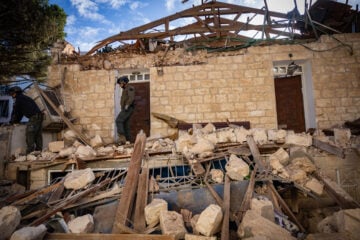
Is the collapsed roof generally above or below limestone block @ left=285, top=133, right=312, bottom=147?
above

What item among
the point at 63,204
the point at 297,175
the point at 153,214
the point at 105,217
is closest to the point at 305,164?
the point at 297,175

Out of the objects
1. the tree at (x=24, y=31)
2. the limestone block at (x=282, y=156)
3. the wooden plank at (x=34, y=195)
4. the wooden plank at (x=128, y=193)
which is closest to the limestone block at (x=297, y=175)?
the limestone block at (x=282, y=156)

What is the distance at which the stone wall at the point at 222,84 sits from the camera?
6969 millimetres

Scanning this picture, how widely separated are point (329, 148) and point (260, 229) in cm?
319

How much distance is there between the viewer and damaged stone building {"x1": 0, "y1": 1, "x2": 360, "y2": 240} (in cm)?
334

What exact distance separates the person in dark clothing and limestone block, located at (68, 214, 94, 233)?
380 centimetres

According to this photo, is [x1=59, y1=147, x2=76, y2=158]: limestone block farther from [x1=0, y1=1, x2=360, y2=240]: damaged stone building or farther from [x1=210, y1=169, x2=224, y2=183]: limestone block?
[x1=210, y1=169, x2=224, y2=183]: limestone block

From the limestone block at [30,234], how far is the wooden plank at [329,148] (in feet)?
17.5

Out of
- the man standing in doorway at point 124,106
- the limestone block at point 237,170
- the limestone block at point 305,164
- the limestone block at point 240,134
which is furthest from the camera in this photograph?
the man standing in doorway at point 124,106

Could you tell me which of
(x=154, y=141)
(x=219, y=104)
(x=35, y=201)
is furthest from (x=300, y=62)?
(x=35, y=201)

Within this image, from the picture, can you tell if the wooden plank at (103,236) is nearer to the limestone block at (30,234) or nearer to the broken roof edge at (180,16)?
the limestone block at (30,234)

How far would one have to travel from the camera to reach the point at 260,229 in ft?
9.32

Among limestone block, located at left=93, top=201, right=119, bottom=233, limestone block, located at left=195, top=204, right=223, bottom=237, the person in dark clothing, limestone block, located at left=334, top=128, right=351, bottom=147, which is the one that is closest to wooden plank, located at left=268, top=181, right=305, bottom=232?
limestone block, located at left=195, top=204, right=223, bottom=237

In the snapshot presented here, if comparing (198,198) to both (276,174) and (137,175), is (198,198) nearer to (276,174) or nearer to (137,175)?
(137,175)
